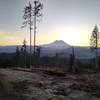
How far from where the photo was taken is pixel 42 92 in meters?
14.7

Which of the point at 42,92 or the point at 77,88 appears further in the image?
the point at 77,88

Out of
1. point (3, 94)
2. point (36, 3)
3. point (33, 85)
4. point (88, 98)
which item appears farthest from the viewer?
point (36, 3)

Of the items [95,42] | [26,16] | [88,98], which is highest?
[26,16]

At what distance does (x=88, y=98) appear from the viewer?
13.5 metres

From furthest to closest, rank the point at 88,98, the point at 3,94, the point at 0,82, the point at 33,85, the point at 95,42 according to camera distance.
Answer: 1. the point at 95,42
2. the point at 33,85
3. the point at 0,82
4. the point at 88,98
5. the point at 3,94

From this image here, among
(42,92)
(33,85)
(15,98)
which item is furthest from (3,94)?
(33,85)

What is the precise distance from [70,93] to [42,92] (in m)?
1.96

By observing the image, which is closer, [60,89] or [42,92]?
[42,92]

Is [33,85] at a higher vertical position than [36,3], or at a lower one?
lower

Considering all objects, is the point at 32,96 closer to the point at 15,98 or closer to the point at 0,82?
the point at 15,98

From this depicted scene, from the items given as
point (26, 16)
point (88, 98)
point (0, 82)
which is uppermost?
point (26, 16)

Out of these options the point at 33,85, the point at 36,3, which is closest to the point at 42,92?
the point at 33,85

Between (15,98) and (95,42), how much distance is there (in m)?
41.6

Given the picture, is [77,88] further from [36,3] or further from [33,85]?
[36,3]
